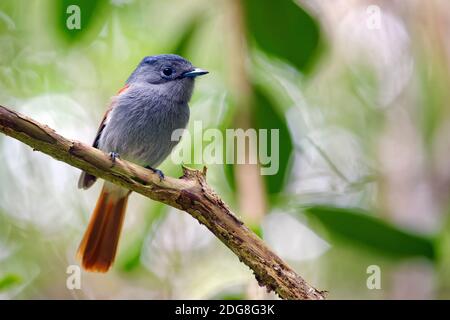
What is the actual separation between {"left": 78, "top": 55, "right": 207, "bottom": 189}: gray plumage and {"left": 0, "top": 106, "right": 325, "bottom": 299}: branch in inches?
35.4

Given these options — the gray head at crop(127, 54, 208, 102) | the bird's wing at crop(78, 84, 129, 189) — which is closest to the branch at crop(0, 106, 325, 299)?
the bird's wing at crop(78, 84, 129, 189)

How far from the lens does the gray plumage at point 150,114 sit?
3160mm

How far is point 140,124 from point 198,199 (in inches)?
43.1

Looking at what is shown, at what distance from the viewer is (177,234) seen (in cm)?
382

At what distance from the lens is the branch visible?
2051mm

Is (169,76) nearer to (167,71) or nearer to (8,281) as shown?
(167,71)

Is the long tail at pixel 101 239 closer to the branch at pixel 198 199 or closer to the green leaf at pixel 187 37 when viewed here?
the branch at pixel 198 199

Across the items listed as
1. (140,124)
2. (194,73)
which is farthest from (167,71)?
(140,124)

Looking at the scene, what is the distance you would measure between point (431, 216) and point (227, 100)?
207 centimetres

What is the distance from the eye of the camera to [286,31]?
6.84 feet

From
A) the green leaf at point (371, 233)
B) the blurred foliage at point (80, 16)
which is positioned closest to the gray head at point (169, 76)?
the blurred foliage at point (80, 16)

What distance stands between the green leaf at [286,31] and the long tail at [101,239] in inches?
65.2

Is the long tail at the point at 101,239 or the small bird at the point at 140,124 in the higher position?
the small bird at the point at 140,124

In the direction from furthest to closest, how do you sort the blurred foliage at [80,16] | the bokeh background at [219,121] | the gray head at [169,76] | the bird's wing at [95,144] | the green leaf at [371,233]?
1. the bokeh background at [219,121]
2. the gray head at [169,76]
3. the bird's wing at [95,144]
4. the green leaf at [371,233]
5. the blurred foliage at [80,16]
